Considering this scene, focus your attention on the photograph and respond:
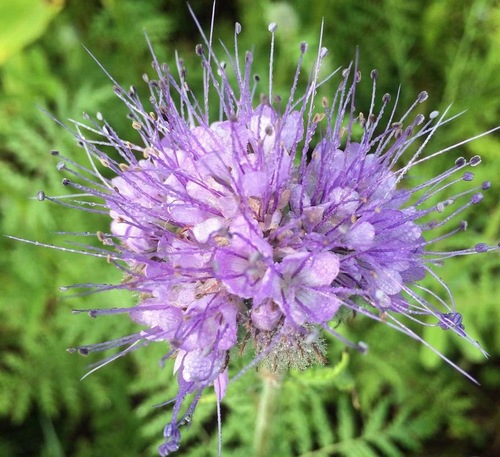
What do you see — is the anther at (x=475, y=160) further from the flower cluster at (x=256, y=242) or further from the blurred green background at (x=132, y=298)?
the blurred green background at (x=132, y=298)

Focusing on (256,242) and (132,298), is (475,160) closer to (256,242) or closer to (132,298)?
(256,242)

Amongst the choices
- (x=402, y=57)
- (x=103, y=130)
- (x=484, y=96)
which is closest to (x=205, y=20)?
(x=402, y=57)

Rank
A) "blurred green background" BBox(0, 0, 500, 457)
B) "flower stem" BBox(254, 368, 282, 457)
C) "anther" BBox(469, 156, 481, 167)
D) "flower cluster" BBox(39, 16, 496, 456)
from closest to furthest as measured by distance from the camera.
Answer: "flower cluster" BBox(39, 16, 496, 456) < "anther" BBox(469, 156, 481, 167) < "flower stem" BBox(254, 368, 282, 457) < "blurred green background" BBox(0, 0, 500, 457)

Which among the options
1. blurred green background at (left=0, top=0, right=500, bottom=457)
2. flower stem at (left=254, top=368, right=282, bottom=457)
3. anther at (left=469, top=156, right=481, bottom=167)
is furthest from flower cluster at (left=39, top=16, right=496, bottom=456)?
blurred green background at (left=0, top=0, right=500, bottom=457)

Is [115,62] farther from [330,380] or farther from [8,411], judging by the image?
[330,380]

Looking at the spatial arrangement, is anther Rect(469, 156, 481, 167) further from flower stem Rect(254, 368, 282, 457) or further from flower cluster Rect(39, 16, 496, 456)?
flower stem Rect(254, 368, 282, 457)

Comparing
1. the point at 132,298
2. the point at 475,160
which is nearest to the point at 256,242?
the point at 475,160
